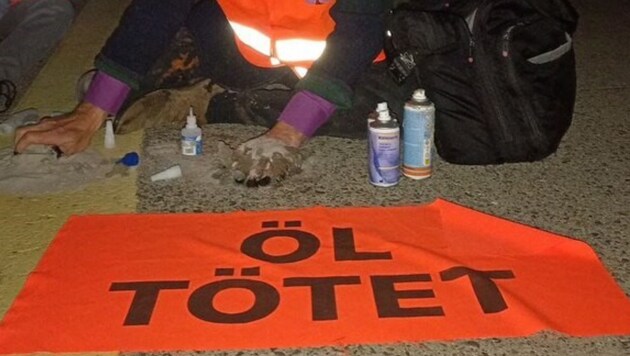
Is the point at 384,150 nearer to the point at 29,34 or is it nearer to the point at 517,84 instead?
the point at 517,84

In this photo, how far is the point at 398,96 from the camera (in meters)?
1.89

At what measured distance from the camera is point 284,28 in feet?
5.98

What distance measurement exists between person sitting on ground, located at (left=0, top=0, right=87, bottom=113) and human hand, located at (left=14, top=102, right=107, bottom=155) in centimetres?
46

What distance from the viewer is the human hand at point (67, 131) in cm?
179

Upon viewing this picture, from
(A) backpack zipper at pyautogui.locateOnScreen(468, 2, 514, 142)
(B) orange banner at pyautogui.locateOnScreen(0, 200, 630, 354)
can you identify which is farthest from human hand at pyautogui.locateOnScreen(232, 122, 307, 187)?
(A) backpack zipper at pyautogui.locateOnScreen(468, 2, 514, 142)

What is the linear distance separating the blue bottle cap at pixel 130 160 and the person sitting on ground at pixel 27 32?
1.75 ft

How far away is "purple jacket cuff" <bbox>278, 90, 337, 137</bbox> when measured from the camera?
175 cm

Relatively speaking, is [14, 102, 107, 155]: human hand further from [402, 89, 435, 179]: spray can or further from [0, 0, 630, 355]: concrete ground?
[402, 89, 435, 179]: spray can

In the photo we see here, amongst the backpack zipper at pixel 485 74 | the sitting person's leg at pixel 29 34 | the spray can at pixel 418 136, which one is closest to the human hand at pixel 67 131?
the sitting person's leg at pixel 29 34

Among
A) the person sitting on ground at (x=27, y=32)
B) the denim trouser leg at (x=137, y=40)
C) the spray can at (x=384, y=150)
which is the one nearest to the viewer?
A: the spray can at (x=384, y=150)

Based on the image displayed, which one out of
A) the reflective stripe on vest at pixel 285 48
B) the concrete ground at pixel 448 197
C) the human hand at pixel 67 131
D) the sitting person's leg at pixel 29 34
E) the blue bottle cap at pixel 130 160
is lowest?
the concrete ground at pixel 448 197

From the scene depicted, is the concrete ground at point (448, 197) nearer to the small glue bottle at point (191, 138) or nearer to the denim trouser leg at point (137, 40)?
the small glue bottle at point (191, 138)

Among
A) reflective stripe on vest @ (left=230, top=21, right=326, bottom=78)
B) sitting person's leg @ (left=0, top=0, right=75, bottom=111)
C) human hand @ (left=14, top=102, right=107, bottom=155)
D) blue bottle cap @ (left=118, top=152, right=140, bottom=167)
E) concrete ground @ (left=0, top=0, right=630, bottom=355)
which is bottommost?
concrete ground @ (left=0, top=0, right=630, bottom=355)

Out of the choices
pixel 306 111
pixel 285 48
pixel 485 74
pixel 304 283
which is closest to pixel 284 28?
pixel 285 48
